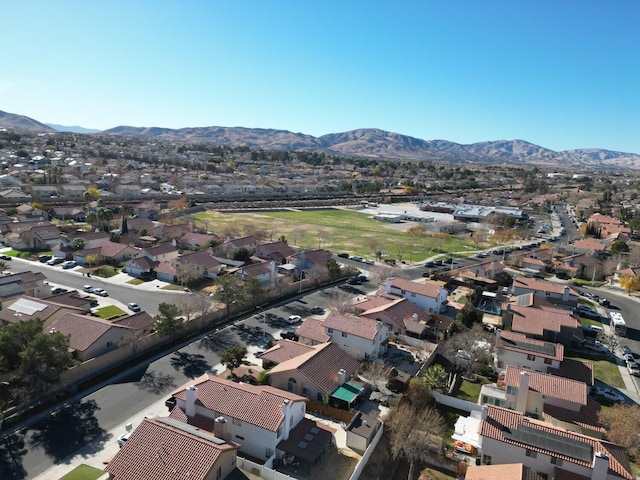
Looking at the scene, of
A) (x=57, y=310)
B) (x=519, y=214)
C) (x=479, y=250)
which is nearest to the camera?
(x=57, y=310)

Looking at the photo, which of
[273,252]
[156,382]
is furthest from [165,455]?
[273,252]

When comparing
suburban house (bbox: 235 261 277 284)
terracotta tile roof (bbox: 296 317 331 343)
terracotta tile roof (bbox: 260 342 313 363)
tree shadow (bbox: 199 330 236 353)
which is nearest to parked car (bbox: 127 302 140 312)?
tree shadow (bbox: 199 330 236 353)

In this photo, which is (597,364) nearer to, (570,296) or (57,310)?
(570,296)

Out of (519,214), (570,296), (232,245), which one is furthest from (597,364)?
(519,214)

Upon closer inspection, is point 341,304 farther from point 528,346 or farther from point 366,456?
point 366,456

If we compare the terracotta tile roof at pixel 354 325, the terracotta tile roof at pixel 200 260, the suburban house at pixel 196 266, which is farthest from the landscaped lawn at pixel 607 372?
the terracotta tile roof at pixel 200 260

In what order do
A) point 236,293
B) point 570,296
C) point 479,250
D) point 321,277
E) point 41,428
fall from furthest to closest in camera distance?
point 479,250 → point 321,277 → point 570,296 → point 236,293 → point 41,428
